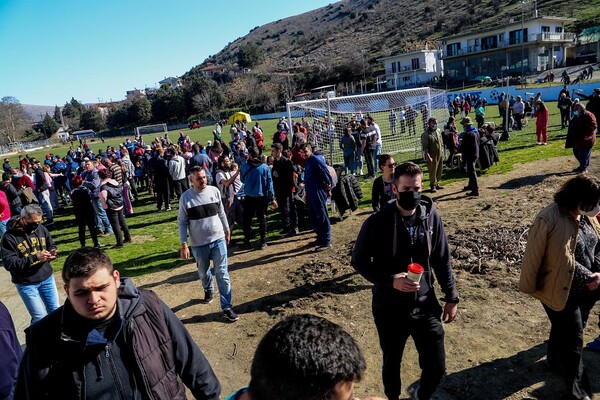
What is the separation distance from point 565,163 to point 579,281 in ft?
32.1

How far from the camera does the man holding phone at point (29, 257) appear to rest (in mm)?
4629

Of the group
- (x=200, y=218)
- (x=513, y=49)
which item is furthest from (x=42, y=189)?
(x=513, y=49)

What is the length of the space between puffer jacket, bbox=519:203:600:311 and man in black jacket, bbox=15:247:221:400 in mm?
2571

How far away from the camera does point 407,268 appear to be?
302 cm

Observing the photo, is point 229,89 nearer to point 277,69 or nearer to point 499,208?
point 277,69

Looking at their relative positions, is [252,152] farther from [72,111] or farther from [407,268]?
[72,111]

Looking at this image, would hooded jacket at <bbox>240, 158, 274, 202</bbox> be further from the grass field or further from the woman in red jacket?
the woman in red jacket

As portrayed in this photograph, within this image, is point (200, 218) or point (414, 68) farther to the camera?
point (414, 68)

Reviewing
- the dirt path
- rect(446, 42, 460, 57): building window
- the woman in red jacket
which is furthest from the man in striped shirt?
rect(446, 42, 460, 57): building window

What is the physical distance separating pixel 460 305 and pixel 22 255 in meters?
5.23

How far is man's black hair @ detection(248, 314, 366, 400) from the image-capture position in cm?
118

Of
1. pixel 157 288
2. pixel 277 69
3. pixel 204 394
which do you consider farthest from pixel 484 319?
pixel 277 69

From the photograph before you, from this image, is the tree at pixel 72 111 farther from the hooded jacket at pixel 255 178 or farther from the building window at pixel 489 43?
the hooded jacket at pixel 255 178

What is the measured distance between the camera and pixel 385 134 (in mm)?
23297
